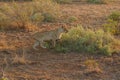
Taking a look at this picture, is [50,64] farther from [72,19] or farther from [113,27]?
[72,19]

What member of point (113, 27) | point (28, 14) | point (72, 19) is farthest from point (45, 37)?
point (72, 19)

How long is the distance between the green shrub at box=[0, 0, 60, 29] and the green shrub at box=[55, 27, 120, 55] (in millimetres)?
2135

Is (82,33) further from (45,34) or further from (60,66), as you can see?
(60,66)

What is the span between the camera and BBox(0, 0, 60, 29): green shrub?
39.8 feet

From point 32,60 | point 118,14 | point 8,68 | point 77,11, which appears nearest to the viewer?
point 8,68

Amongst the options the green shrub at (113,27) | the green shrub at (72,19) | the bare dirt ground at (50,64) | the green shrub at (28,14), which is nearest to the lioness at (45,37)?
the bare dirt ground at (50,64)

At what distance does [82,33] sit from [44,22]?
3106mm

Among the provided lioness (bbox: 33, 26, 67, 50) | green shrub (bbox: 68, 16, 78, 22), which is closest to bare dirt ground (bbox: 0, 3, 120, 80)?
lioness (bbox: 33, 26, 67, 50)

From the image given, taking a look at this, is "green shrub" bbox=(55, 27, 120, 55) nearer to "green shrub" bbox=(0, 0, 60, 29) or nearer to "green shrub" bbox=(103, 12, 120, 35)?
"green shrub" bbox=(103, 12, 120, 35)

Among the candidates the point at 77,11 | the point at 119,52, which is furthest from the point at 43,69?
the point at 77,11

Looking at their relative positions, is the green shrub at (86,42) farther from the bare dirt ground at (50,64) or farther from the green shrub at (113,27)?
the green shrub at (113,27)

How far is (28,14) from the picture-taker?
42.1 feet

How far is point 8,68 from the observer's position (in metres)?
8.38

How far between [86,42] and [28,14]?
3.43 meters
